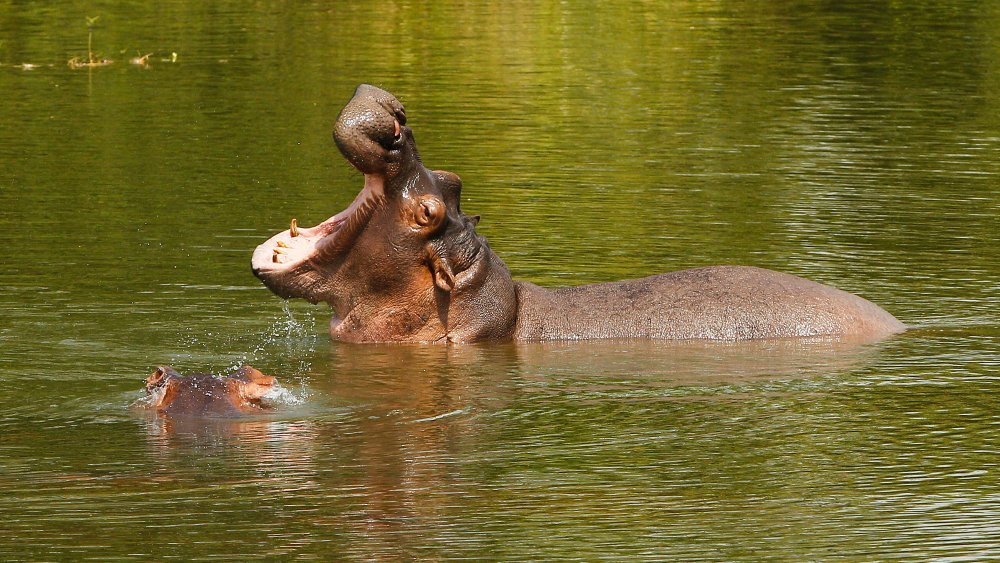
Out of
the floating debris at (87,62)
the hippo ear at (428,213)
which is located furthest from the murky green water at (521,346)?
the hippo ear at (428,213)

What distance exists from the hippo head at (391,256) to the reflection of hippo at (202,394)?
1418mm

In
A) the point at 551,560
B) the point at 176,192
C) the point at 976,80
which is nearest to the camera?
the point at 551,560

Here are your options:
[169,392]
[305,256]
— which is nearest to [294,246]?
[305,256]

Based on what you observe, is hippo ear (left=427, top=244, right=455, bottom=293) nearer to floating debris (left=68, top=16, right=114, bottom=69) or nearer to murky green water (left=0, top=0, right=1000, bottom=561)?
murky green water (left=0, top=0, right=1000, bottom=561)

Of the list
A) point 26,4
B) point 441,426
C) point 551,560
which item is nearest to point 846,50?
point 26,4

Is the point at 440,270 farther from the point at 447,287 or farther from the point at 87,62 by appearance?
the point at 87,62

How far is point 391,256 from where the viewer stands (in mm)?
10305

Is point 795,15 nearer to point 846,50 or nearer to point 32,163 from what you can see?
point 846,50

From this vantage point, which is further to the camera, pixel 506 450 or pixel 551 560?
pixel 506 450

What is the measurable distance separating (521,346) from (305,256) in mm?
1298

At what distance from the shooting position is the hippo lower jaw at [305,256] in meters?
10.3

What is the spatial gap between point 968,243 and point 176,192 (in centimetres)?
632

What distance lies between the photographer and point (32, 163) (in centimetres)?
1722

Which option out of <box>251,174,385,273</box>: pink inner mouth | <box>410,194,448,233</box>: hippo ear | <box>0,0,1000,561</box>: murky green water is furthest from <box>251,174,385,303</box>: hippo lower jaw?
<box>0,0,1000,561</box>: murky green water
